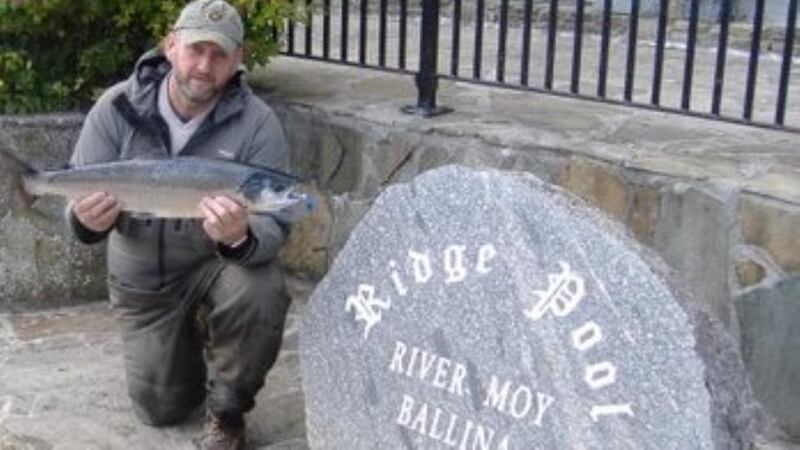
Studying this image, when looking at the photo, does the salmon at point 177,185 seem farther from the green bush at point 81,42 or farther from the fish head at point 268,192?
the green bush at point 81,42

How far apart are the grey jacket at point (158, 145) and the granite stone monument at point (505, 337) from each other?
63 cm

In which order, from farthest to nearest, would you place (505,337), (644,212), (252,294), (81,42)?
(81,42)
(644,212)
(252,294)
(505,337)

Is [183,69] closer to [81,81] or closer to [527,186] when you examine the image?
[527,186]

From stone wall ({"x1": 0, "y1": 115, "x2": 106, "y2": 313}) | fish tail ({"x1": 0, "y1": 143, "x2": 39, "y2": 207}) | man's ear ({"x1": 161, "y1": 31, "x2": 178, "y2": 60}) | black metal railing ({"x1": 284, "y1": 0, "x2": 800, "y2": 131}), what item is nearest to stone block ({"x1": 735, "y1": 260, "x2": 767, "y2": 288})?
black metal railing ({"x1": 284, "y1": 0, "x2": 800, "y2": 131})

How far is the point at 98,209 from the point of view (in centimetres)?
357

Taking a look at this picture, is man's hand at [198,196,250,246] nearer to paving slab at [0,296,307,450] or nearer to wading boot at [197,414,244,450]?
wading boot at [197,414,244,450]

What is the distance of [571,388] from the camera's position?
2832mm

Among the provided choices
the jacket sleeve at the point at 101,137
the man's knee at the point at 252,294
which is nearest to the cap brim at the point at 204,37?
the jacket sleeve at the point at 101,137

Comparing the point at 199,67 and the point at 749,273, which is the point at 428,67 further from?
the point at 749,273

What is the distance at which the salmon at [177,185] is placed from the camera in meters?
3.40

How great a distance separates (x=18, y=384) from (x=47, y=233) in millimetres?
908

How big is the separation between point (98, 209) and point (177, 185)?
0.27m

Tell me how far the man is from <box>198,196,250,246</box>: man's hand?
219 mm

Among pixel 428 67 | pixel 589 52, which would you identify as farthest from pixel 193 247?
pixel 589 52
